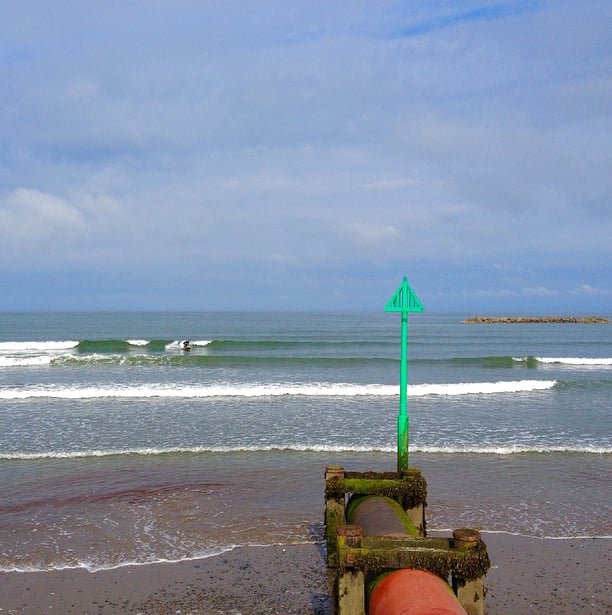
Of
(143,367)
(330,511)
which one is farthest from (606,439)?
(143,367)

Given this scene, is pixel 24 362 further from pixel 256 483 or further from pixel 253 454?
pixel 256 483

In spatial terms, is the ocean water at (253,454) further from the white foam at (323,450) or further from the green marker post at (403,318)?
the green marker post at (403,318)

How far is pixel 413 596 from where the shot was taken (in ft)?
13.5

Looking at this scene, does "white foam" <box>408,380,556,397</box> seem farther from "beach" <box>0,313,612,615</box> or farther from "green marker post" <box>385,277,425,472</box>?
"green marker post" <box>385,277,425,472</box>

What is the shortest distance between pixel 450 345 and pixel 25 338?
39.5 metres

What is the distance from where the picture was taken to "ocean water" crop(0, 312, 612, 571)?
890 centimetres

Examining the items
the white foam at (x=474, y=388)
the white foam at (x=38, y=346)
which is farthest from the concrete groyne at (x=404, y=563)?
the white foam at (x=38, y=346)

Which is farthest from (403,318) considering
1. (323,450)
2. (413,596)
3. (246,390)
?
(246,390)

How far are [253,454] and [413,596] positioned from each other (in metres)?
9.65

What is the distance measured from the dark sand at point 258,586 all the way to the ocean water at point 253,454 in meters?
0.45

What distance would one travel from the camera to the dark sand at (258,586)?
645 cm

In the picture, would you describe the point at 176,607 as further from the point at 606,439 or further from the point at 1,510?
the point at 606,439

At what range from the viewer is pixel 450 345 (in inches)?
1973

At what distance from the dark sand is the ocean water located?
45cm
